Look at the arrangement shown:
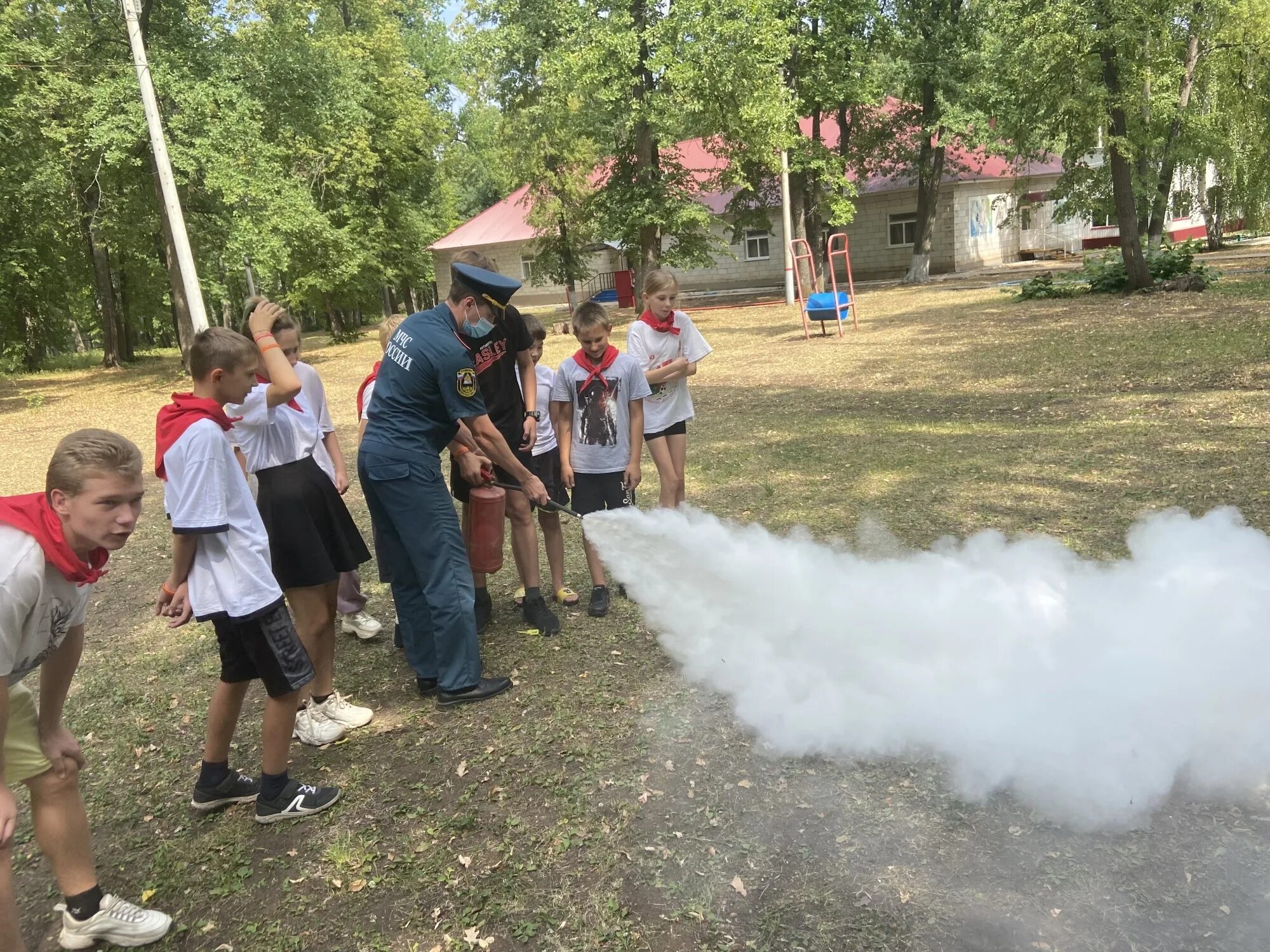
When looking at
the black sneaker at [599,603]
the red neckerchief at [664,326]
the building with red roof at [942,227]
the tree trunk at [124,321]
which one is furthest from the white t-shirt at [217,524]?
the tree trunk at [124,321]

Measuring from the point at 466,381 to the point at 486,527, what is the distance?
109 cm

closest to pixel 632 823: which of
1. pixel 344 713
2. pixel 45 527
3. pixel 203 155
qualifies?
pixel 344 713

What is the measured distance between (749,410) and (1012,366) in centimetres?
399

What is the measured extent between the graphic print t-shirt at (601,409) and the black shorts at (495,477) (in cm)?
30

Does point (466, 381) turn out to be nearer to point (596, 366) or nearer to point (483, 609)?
point (596, 366)

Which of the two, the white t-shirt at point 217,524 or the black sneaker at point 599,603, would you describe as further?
the black sneaker at point 599,603

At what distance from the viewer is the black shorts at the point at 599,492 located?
512 cm

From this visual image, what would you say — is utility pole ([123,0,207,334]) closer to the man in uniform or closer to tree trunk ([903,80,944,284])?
the man in uniform

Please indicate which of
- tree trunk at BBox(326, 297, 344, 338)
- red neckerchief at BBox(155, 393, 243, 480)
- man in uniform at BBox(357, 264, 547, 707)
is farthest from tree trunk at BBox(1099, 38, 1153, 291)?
tree trunk at BBox(326, 297, 344, 338)

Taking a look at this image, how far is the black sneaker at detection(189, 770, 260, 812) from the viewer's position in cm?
352

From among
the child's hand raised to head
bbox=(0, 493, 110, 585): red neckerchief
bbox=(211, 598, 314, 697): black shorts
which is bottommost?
bbox=(211, 598, 314, 697): black shorts

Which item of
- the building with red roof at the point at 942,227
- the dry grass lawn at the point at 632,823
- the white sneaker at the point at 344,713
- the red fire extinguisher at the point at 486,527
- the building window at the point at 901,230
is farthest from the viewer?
the building window at the point at 901,230

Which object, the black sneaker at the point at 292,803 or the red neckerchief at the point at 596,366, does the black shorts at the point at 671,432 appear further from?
the black sneaker at the point at 292,803

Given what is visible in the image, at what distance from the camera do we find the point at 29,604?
7.57 ft
